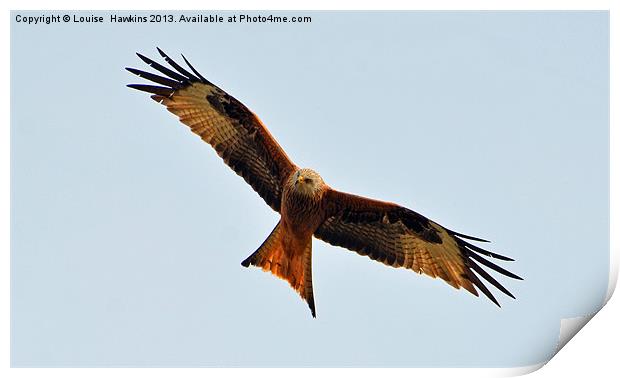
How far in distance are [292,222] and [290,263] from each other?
0.18 metres

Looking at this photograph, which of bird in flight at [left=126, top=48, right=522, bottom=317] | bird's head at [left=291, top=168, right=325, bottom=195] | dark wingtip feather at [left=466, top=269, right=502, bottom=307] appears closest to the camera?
bird's head at [left=291, top=168, right=325, bottom=195]

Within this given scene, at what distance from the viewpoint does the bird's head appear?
3244 millimetres

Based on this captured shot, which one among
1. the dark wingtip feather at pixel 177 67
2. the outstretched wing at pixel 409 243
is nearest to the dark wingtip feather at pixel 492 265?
the outstretched wing at pixel 409 243

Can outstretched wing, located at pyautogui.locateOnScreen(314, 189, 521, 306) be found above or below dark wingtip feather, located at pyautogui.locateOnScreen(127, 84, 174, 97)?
below

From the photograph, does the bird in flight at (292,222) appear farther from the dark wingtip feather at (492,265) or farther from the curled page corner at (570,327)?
the curled page corner at (570,327)

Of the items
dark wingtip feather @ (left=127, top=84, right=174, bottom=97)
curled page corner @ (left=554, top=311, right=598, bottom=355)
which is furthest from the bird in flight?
curled page corner @ (left=554, top=311, right=598, bottom=355)

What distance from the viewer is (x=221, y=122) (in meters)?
3.41

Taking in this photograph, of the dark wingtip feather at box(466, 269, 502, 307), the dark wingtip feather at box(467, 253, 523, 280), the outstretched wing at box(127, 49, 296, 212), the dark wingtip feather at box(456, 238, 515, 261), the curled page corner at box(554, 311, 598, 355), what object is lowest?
the curled page corner at box(554, 311, 598, 355)

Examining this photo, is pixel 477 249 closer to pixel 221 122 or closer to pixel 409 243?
pixel 409 243

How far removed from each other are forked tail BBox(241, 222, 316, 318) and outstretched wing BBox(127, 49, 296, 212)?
0.58 ft

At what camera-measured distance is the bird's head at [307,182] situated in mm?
3244

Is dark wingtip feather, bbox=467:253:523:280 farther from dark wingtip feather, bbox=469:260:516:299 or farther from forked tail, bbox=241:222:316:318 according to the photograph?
forked tail, bbox=241:222:316:318
